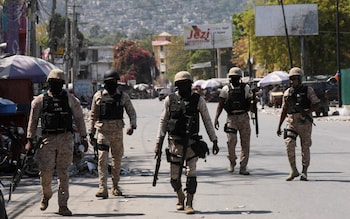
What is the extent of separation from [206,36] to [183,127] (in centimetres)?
10283

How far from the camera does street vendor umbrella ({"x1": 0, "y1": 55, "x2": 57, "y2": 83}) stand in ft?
62.8

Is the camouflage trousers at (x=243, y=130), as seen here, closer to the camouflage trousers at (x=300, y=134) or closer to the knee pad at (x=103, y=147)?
the camouflage trousers at (x=300, y=134)

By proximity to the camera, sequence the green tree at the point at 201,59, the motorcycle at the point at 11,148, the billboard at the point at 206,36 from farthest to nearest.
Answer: the green tree at the point at 201,59 → the billboard at the point at 206,36 → the motorcycle at the point at 11,148

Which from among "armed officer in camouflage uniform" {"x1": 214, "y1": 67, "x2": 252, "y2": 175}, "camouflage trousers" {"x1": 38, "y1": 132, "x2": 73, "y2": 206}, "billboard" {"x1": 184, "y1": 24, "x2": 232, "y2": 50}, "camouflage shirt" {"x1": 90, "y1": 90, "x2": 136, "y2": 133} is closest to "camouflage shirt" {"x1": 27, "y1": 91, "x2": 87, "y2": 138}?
"camouflage trousers" {"x1": 38, "y1": 132, "x2": 73, "y2": 206}

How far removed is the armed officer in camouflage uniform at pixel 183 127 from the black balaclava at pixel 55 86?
55.4 inches

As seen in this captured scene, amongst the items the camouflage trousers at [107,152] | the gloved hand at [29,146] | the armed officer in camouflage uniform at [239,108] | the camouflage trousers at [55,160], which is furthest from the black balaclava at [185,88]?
the armed officer in camouflage uniform at [239,108]

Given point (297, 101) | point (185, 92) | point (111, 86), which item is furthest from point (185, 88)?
point (297, 101)

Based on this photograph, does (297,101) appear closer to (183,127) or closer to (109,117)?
(109,117)

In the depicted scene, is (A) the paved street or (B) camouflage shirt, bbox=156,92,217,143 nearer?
(A) the paved street

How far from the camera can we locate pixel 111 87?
40.1ft

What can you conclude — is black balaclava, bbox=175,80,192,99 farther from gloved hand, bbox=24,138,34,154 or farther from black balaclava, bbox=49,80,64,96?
gloved hand, bbox=24,138,34,154

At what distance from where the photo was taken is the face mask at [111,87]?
12.2m

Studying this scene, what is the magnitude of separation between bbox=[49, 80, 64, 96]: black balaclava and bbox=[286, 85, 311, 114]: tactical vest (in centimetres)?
472

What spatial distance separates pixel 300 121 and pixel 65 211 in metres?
5.01
